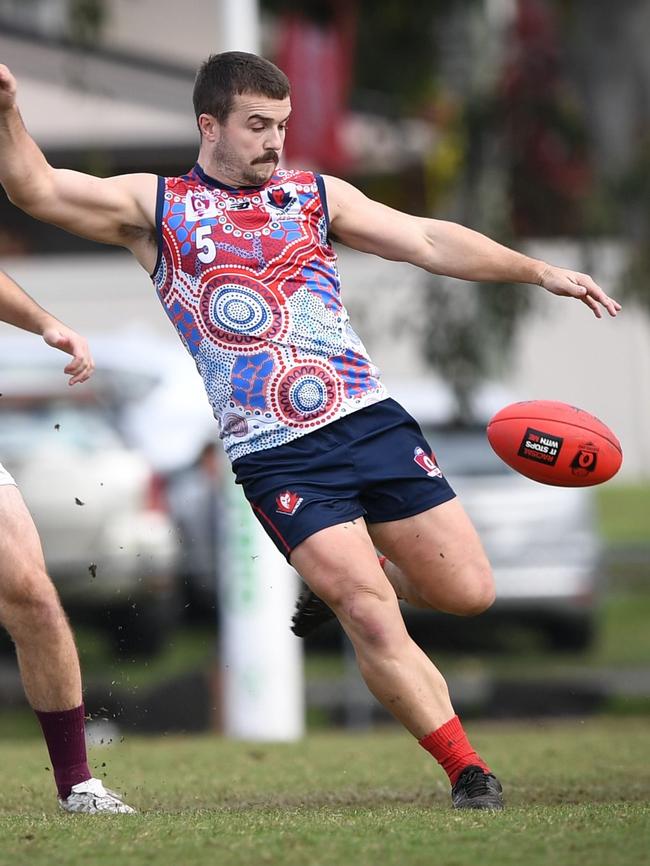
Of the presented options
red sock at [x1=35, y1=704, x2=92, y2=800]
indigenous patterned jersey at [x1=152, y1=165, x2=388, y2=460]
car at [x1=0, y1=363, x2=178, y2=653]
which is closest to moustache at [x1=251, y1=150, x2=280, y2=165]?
indigenous patterned jersey at [x1=152, y1=165, x2=388, y2=460]

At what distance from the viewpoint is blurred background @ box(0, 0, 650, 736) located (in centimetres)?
1281

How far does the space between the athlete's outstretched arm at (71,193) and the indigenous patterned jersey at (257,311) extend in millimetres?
92

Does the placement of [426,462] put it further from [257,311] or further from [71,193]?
[71,193]

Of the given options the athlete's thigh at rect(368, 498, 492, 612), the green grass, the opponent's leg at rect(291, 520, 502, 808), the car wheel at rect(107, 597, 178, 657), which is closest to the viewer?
the opponent's leg at rect(291, 520, 502, 808)

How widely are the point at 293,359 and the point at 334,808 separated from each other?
5.40ft

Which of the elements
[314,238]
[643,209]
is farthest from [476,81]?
[314,238]

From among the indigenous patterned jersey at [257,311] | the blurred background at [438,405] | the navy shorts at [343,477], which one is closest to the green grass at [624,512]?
the blurred background at [438,405]

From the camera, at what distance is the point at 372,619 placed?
5.54 metres

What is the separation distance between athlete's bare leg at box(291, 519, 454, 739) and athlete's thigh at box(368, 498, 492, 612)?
0.74 feet

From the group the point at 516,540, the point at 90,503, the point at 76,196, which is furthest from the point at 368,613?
the point at 516,540

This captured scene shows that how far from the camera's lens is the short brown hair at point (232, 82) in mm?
5762

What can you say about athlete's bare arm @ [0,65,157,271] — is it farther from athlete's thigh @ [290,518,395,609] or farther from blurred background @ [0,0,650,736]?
blurred background @ [0,0,650,736]

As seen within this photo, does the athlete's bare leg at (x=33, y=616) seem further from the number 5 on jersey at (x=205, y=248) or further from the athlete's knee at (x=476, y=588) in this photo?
the athlete's knee at (x=476, y=588)

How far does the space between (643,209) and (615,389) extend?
7.53m
